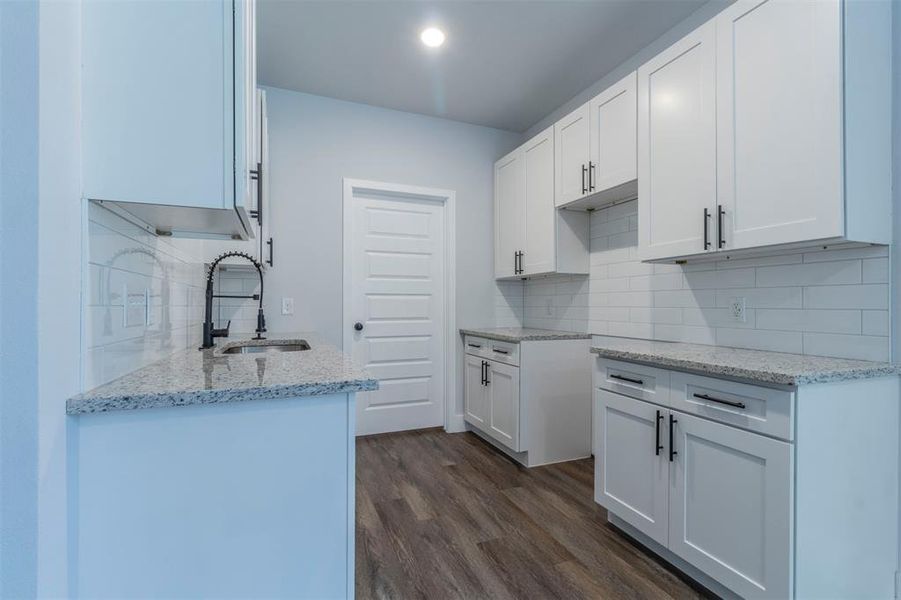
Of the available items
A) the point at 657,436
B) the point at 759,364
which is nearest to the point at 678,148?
the point at 759,364

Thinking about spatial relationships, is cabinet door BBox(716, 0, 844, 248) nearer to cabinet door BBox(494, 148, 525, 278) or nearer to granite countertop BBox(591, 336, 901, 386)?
granite countertop BBox(591, 336, 901, 386)

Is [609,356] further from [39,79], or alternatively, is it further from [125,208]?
[39,79]

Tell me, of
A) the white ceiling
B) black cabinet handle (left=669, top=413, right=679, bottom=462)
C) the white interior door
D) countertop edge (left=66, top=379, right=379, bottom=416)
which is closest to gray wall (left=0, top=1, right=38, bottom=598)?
countertop edge (left=66, top=379, right=379, bottom=416)

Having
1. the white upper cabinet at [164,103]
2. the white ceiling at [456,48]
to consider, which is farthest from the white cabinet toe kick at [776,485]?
the white ceiling at [456,48]

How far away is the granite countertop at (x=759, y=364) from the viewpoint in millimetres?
1342

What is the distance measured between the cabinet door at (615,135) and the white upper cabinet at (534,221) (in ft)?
1.44

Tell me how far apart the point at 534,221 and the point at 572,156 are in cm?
57

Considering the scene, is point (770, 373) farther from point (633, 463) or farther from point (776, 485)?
point (633, 463)

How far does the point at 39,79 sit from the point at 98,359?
0.64 meters

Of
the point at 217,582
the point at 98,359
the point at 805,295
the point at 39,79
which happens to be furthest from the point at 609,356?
the point at 39,79

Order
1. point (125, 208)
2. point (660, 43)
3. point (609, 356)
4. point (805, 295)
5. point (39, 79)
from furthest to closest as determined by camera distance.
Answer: point (660, 43) < point (609, 356) < point (805, 295) < point (125, 208) < point (39, 79)

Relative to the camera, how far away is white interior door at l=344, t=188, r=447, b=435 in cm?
342

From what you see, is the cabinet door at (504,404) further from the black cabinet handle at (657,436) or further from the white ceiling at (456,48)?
the white ceiling at (456,48)

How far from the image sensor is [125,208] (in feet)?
3.87
